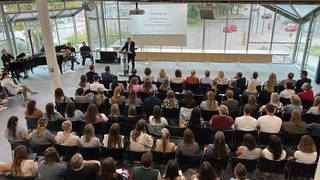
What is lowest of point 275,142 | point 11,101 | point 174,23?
point 11,101

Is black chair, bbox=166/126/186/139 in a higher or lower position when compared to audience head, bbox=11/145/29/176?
lower

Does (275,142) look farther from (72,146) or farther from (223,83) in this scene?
(223,83)

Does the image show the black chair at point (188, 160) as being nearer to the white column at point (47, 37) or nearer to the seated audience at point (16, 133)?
the seated audience at point (16, 133)

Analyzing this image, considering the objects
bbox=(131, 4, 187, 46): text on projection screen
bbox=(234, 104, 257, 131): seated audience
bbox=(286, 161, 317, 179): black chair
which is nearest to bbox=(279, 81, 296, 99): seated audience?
bbox=(234, 104, 257, 131): seated audience

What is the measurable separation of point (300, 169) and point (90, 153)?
3231 millimetres

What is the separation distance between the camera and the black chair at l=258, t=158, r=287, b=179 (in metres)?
4.30

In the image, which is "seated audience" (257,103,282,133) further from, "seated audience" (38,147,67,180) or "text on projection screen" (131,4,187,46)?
"text on projection screen" (131,4,187,46)

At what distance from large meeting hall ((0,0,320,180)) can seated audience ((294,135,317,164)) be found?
2 centimetres

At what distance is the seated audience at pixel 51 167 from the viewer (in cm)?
389

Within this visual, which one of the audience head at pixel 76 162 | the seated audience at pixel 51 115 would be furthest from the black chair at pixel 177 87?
the audience head at pixel 76 162

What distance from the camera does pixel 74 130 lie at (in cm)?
571

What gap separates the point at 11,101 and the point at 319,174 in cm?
908

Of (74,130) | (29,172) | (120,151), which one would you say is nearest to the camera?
(29,172)

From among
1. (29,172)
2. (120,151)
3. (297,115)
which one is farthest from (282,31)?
(29,172)
